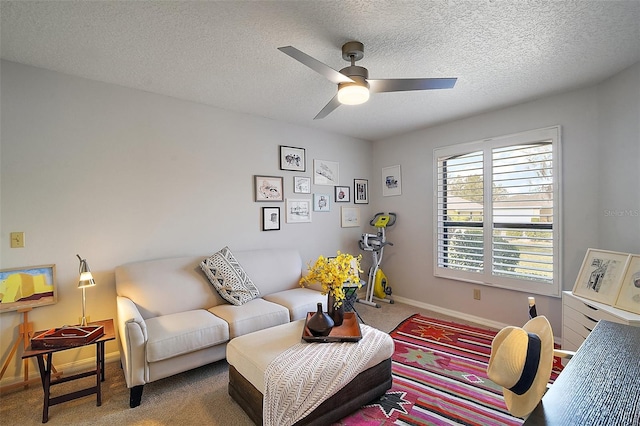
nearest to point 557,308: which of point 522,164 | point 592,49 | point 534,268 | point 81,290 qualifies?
point 534,268

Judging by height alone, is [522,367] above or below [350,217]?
below

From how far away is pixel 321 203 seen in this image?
14.7 feet

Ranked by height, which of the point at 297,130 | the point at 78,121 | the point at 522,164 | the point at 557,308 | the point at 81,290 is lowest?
the point at 557,308

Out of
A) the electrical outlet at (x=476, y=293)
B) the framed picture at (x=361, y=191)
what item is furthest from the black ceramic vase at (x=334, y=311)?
the framed picture at (x=361, y=191)

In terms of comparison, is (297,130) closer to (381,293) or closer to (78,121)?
(78,121)

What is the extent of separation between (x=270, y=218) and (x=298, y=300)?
1228 millimetres

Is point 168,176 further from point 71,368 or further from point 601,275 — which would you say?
point 601,275

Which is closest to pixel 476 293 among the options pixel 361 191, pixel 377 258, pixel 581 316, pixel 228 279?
pixel 581 316

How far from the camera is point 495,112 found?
143 inches

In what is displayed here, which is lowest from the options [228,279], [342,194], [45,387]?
[45,387]

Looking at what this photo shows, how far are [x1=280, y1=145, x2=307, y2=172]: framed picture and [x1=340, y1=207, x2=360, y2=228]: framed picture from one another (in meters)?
1.02

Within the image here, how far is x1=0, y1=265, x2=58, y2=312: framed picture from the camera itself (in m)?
2.37

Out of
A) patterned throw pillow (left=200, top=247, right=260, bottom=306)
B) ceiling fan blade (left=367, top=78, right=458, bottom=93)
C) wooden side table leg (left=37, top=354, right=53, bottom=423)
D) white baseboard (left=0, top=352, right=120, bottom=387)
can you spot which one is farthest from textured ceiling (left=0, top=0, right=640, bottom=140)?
white baseboard (left=0, top=352, right=120, bottom=387)

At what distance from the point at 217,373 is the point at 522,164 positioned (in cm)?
381
